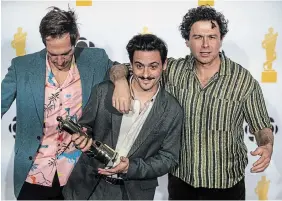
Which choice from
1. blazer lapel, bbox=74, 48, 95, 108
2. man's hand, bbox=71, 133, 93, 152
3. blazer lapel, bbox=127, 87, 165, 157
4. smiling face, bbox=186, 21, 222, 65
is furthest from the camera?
blazer lapel, bbox=74, 48, 95, 108

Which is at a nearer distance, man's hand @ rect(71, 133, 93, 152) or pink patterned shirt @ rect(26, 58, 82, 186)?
man's hand @ rect(71, 133, 93, 152)

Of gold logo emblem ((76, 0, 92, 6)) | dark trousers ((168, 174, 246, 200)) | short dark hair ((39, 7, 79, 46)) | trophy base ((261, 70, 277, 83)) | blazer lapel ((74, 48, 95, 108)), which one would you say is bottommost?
dark trousers ((168, 174, 246, 200))

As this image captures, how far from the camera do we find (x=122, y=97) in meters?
1.63

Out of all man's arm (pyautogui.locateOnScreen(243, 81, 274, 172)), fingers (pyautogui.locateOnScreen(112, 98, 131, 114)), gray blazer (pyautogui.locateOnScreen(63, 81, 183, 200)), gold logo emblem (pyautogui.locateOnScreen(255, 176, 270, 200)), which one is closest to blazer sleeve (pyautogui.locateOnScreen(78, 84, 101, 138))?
gray blazer (pyautogui.locateOnScreen(63, 81, 183, 200))

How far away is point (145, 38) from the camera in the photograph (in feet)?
5.71

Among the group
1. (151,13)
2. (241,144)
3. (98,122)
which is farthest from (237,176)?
(151,13)

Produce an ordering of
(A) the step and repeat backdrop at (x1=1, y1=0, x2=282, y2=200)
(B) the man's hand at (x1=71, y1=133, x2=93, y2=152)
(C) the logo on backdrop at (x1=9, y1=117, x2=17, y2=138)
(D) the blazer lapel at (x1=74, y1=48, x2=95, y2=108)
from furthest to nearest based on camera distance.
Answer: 1. (C) the logo on backdrop at (x1=9, y1=117, x2=17, y2=138)
2. (A) the step and repeat backdrop at (x1=1, y1=0, x2=282, y2=200)
3. (D) the blazer lapel at (x1=74, y1=48, x2=95, y2=108)
4. (B) the man's hand at (x1=71, y1=133, x2=93, y2=152)

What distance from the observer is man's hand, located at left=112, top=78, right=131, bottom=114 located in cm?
161

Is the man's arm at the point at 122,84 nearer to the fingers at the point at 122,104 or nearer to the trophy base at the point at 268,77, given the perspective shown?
the fingers at the point at 122,104

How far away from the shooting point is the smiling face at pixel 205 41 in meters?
1.77

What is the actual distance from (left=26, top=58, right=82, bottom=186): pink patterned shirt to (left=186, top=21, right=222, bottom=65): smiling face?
0.55 m

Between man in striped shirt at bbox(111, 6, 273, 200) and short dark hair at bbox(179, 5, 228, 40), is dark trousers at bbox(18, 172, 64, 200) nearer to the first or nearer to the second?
man in striped shirt at bbox(111, 6, 273, 200)

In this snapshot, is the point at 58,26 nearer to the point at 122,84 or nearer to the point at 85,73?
the point at 85,73

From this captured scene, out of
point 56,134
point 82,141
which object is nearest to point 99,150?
point 82,141
